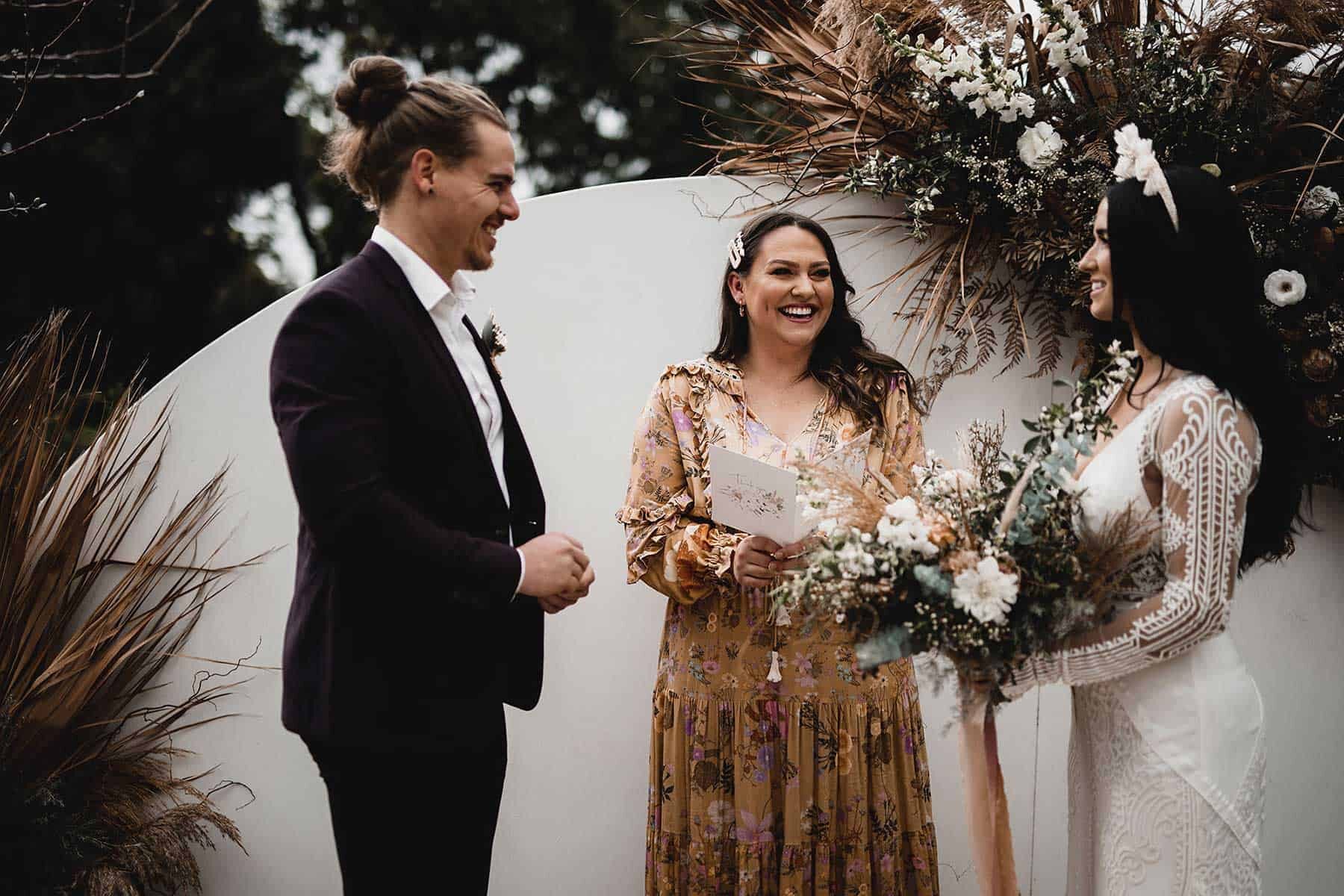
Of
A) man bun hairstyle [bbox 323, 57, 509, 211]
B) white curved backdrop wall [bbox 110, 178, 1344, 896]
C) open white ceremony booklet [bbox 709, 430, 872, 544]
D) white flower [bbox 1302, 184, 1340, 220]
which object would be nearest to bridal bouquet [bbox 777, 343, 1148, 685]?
open white ceremony booklet [bbox 709, 430, 872, 544]

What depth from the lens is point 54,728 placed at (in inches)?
108

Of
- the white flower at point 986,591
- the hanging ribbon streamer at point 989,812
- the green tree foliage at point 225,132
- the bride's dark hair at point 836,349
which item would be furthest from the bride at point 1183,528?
the green tree foliage at point 225,132

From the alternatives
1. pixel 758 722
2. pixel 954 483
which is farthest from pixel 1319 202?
pixel 758 722

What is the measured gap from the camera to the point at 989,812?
75.5 inches

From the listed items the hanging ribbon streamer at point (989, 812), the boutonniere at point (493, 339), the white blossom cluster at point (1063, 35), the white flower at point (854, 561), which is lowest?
the hanging ribbon streamer at point (989, 812)

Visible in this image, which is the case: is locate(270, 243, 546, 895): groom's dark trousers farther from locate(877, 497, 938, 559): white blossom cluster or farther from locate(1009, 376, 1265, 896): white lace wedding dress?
locate(1009, 376, 1265, 896): white lace wedding dress

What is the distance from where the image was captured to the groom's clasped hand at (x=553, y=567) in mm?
1771

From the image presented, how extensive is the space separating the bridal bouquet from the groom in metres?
0.49

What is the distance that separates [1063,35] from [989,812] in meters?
1.87

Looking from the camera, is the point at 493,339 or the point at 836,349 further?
the point at 836,349

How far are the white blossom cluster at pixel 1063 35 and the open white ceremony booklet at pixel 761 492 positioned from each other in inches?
48.2

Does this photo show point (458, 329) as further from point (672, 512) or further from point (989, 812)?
point (989, 812)

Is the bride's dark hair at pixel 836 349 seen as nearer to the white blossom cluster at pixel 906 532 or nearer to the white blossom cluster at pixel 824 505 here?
the white blossom cluster at pixel 824 505

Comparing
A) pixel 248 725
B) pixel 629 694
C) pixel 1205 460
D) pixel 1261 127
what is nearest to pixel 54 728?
pixel 248 725
